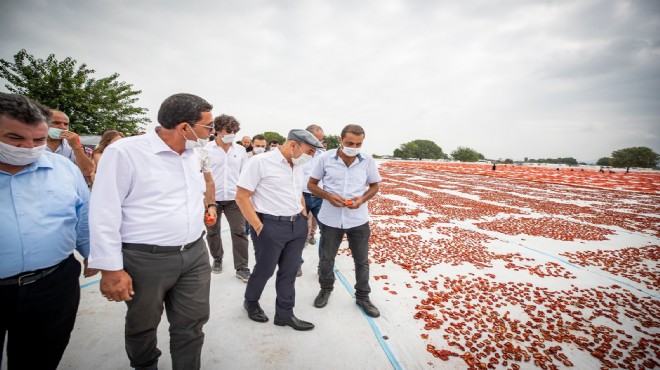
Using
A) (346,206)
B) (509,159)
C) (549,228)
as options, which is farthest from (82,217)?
(509,159)

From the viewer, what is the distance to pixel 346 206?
143 inches

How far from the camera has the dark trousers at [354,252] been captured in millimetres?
3824

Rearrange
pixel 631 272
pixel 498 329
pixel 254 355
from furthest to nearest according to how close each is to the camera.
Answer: pixel 631 272
pixel 498 329
pixel 254 355

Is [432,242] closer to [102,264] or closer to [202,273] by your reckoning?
[202,273]

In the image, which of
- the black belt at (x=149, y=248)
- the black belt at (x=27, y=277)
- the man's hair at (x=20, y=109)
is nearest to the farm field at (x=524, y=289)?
the black belt at (x=149, y=248)

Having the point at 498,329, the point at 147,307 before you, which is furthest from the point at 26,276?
the point at 498,329

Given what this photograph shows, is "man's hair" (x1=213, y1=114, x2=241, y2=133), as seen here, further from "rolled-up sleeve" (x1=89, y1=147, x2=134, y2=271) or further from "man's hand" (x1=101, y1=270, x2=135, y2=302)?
"man's hand" (x1=101, y1=270, x2=135, y2=302)

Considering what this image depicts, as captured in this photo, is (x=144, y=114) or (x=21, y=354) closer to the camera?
(x=21, y=354)

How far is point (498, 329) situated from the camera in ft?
11.7

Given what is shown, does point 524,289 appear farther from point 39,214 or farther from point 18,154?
point 18,154

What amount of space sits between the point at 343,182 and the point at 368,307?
1.93 m

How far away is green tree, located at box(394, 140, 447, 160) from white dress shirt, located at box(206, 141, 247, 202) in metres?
118

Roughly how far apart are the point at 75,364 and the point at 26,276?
1.70 meters

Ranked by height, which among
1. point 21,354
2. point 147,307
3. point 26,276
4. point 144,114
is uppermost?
point 144,114
